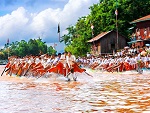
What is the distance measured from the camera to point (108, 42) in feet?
226

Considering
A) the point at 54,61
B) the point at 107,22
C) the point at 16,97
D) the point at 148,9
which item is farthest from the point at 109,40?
the point at 16,97

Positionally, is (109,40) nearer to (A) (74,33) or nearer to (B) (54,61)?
(A) (74,33)

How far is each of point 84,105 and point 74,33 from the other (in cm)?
8311

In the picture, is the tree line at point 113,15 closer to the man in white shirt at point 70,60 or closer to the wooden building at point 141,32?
the wooden building at point 141,32

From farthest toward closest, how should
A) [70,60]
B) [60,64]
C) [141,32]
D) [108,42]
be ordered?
[108,42], [141,32], [60,64], [70,60]

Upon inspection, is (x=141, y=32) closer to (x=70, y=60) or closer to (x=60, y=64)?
(x=60, y=64)

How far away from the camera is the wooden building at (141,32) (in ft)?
193

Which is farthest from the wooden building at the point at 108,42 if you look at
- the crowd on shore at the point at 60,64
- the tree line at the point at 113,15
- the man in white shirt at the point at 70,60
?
the man in white shirt at the point at 70,60

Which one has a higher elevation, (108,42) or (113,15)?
(113,15)

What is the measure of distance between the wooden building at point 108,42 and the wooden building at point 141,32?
331cm

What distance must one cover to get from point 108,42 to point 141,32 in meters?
8.27

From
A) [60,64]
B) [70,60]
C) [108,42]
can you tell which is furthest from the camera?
[108,42]

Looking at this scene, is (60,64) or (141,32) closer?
(60,64)

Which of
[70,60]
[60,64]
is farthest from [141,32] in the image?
[70,60]
